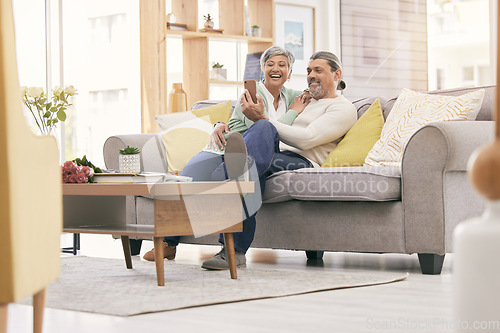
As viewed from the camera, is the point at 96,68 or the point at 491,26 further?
the point at 96,68

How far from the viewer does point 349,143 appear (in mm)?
3459

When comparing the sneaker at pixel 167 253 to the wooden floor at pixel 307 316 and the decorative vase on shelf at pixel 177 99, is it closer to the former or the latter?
the wooden floor at pixel 307 316

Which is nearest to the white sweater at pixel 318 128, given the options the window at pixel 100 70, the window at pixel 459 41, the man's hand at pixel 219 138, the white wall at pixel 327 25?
the man's hand at pixel 219 138

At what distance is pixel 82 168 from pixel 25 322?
934 mm

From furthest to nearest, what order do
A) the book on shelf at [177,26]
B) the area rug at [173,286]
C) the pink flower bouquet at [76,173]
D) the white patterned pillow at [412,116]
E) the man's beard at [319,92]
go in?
the book on shelf at [177,26] < the man's beard at [319,92] < the white patterned pillow at [412,116] < the pink flower bouquet at [76,173] < the area rug at [173,286]

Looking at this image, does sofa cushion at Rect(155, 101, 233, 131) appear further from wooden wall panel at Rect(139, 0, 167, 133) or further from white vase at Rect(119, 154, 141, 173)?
wooden wall panel at Rect(139, 0, 167, 133)

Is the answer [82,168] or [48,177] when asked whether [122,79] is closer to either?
[82,168]

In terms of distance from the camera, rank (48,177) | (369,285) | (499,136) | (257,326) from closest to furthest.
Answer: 1. (499,136)
2. (48,177)
3. (257,326)
4. (369,285)

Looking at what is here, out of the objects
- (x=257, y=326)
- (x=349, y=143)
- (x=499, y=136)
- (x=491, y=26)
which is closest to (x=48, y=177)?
(x=257, y=326)

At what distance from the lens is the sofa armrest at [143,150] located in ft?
12.9

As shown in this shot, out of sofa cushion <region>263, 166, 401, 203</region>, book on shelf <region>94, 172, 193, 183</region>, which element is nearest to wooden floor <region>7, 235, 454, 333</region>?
sofa cushion <region>263, 166, 401, 203</region>

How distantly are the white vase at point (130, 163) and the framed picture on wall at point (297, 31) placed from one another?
3.60 m

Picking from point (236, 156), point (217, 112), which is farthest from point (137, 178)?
point (217, 112)

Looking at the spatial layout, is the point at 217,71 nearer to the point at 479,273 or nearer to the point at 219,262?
the point at 219,262
